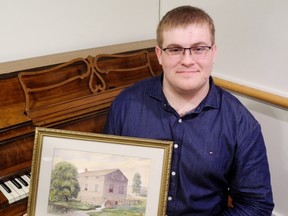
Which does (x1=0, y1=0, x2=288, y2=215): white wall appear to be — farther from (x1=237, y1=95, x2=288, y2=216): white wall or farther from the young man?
the young man

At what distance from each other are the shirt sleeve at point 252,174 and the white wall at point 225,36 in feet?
2.32

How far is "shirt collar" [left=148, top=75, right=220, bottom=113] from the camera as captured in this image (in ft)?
4.18

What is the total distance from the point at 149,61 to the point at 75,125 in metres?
0.67

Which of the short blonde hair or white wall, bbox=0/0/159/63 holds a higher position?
white wall, bbox=0/0/159/63

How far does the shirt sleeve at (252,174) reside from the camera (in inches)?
49.8

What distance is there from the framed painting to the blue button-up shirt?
0.53ft

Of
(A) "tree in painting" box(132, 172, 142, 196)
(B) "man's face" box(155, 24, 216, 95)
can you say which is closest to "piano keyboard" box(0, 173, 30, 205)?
(A) "tree in painting" box(132, 172, 142, 196)

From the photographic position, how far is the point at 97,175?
3.79 ft

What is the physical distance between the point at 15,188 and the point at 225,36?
60.8 inches

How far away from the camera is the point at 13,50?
186 cm

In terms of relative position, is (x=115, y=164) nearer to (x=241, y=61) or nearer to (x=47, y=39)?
(x=47, y=39)

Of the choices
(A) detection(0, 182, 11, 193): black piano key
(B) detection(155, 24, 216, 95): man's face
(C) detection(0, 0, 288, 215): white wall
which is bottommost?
(A) detection(0, 182, 11, 193): black piano key

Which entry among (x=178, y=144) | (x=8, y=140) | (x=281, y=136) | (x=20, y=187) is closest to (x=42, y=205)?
(x=20, y=187)

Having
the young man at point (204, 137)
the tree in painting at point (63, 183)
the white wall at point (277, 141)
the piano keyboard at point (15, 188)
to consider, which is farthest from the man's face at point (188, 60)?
the white wall at point (277, 141)
